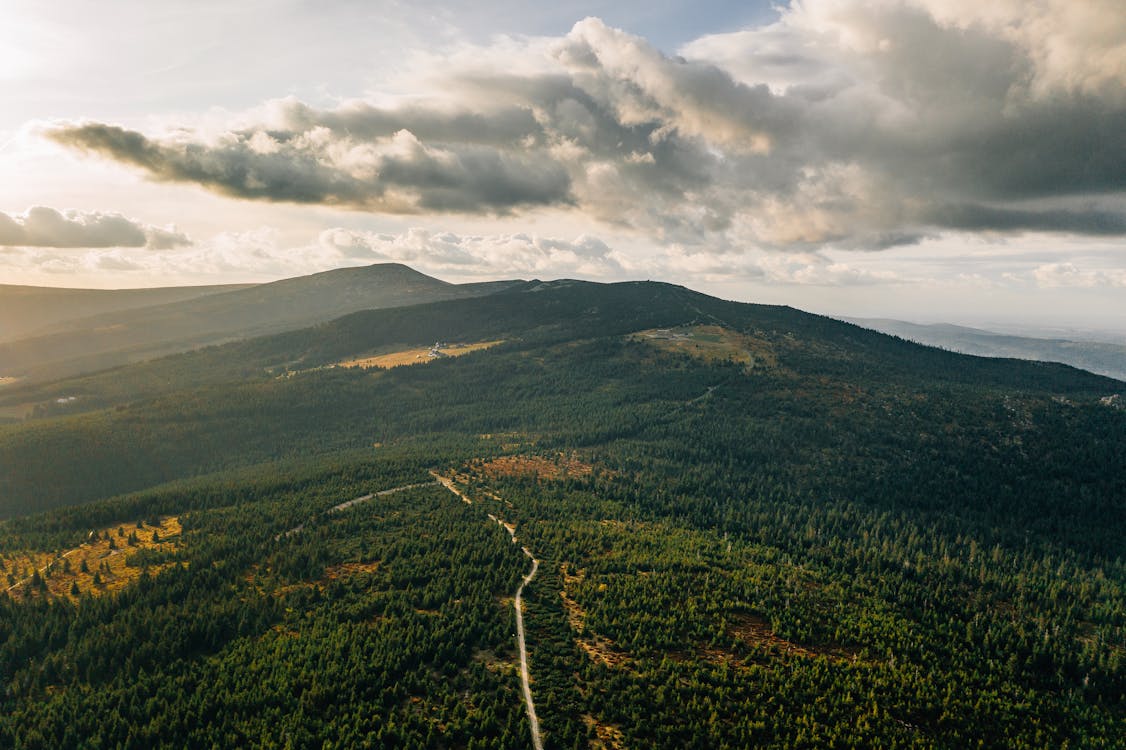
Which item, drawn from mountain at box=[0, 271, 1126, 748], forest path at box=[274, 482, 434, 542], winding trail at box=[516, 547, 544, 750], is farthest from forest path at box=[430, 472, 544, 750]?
forest path at box=[274, 482, 434, 542]

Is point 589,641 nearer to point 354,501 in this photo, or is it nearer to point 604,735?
point 604,735

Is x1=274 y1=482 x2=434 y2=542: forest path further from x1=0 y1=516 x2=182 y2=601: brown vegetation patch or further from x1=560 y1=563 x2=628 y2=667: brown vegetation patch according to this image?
x1=560 y1=563 x2=628 y2=667: brown vegetation patch

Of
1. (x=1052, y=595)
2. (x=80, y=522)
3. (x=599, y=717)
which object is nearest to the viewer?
(x=599, y=717)

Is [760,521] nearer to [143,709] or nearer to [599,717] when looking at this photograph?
[599,717]

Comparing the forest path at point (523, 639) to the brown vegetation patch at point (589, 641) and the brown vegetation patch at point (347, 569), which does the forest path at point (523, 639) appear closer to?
the brown vegetation patch at point (589, 641)

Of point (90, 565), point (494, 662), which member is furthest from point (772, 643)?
point (90, 565)

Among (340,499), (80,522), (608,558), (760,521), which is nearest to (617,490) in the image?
(760,521)

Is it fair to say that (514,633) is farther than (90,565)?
No
